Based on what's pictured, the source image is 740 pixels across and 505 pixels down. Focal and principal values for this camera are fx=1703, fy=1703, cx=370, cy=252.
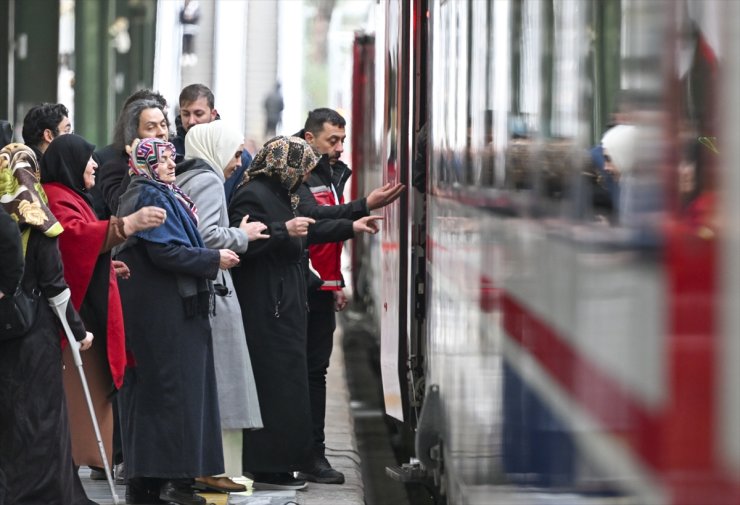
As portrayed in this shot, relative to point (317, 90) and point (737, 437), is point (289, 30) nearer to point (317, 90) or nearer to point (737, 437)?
point (317, 90)

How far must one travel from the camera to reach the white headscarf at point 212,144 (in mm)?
6926

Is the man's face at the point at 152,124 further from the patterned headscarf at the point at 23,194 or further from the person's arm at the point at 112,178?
the patterned headscarf at the point at 23,194

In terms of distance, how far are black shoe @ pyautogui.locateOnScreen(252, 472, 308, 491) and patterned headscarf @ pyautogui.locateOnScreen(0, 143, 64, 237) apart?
6.49 ft

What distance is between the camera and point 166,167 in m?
6.38

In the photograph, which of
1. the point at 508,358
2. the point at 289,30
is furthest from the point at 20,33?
the point at 289,30

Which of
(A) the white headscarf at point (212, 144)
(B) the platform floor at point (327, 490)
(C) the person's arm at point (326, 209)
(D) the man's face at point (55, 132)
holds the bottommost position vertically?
(B) the platform floor at point (327, 490)

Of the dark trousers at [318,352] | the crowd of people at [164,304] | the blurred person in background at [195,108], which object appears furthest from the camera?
the dark trousers at [318,352]

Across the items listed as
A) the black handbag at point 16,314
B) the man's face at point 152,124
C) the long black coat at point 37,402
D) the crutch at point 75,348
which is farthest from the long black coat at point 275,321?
the black handbag at point 16,314

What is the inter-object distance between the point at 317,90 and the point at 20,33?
26.4 m

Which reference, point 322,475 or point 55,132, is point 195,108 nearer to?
point 55,132

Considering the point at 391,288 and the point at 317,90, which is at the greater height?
the point at 317,90

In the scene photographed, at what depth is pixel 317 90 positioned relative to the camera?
44969mm

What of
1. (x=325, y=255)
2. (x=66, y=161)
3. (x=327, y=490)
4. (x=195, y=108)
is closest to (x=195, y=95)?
(x=195, y=108)

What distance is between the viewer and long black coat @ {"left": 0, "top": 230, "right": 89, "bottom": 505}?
240 inches
